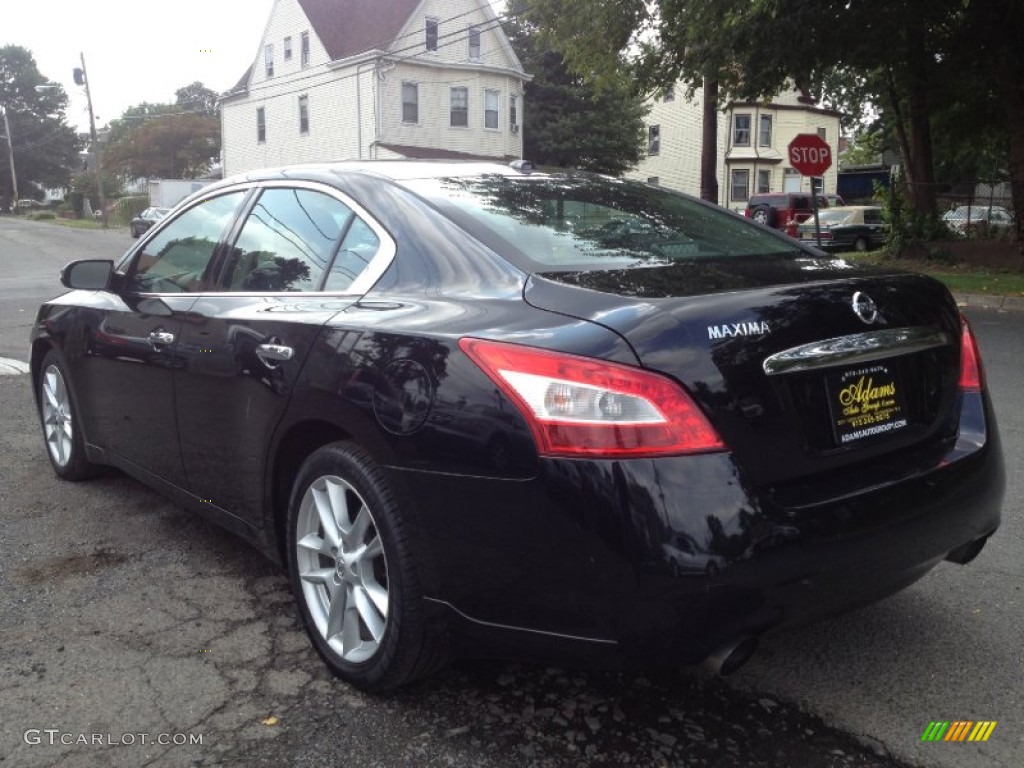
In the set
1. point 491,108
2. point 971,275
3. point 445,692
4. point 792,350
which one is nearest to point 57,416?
point 445,692

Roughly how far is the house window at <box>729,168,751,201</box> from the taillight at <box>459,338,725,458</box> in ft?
160

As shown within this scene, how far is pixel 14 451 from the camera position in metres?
5.67

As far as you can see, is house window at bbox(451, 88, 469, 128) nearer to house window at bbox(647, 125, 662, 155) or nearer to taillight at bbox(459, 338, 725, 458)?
house window at bbox(647, 125, 662, 155)

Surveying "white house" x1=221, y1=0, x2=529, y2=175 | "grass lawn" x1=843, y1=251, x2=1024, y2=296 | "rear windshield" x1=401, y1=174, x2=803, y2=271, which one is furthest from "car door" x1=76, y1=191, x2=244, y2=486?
"white house" x1=221, y1=0, x2=529, y2=175

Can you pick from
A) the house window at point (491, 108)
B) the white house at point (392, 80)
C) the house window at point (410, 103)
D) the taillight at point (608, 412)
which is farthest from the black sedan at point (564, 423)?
the house window at point (491, 108)

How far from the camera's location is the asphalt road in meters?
2.55

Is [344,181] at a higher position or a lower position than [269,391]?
higher

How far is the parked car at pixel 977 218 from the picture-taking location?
67.7ft

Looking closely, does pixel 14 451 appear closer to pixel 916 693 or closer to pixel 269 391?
pixel 269 391

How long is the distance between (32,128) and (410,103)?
6115 centimetres

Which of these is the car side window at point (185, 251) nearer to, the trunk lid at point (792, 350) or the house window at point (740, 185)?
the trunk lid at point (792, 350)

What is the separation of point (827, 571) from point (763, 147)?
50.5 m

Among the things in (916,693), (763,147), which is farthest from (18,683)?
(763,147)

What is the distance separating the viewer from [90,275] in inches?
169
